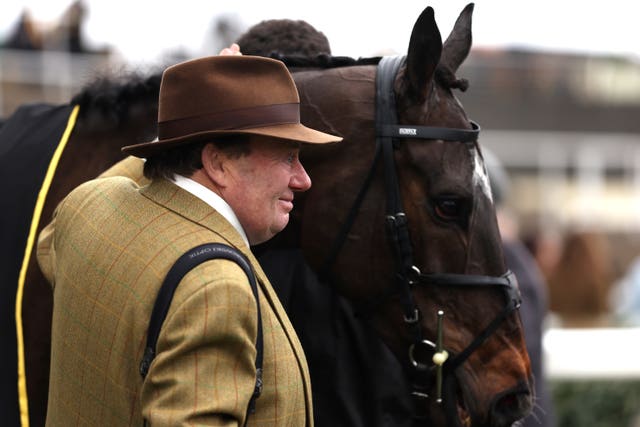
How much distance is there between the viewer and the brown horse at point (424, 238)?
2988 millimetres

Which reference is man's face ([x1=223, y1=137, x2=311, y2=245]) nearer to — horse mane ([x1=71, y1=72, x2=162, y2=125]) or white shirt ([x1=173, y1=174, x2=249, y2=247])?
white shirt ([x1=173, y1=174, x2=249, y2=247])

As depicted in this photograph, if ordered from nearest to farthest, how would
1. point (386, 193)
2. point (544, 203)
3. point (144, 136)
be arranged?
point (386, 193) < point (144, 136) < point (544, 203)

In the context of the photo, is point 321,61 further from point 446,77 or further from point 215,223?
point 215,223

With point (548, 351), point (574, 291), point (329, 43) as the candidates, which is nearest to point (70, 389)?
point (329, 43)

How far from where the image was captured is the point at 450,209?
298 cm

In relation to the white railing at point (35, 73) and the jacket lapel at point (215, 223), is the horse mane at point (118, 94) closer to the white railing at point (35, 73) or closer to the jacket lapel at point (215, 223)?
the jacket lapel at point (215, 223)

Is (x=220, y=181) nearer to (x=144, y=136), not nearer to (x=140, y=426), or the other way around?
(x=140, y=426)

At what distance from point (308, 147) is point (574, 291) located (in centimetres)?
950

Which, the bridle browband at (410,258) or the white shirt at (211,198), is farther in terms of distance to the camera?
the bridle browband at (410,258)

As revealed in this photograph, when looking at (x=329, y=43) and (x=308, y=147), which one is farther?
(x=329, y=43)

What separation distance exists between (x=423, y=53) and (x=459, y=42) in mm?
295

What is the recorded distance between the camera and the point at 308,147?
10.3ft

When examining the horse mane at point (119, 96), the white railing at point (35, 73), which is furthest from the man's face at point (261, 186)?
the white railing at point (35, 73)

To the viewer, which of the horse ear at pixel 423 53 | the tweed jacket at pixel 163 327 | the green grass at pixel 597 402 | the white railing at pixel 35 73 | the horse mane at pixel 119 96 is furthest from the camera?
the white railing at pixel 35 73
